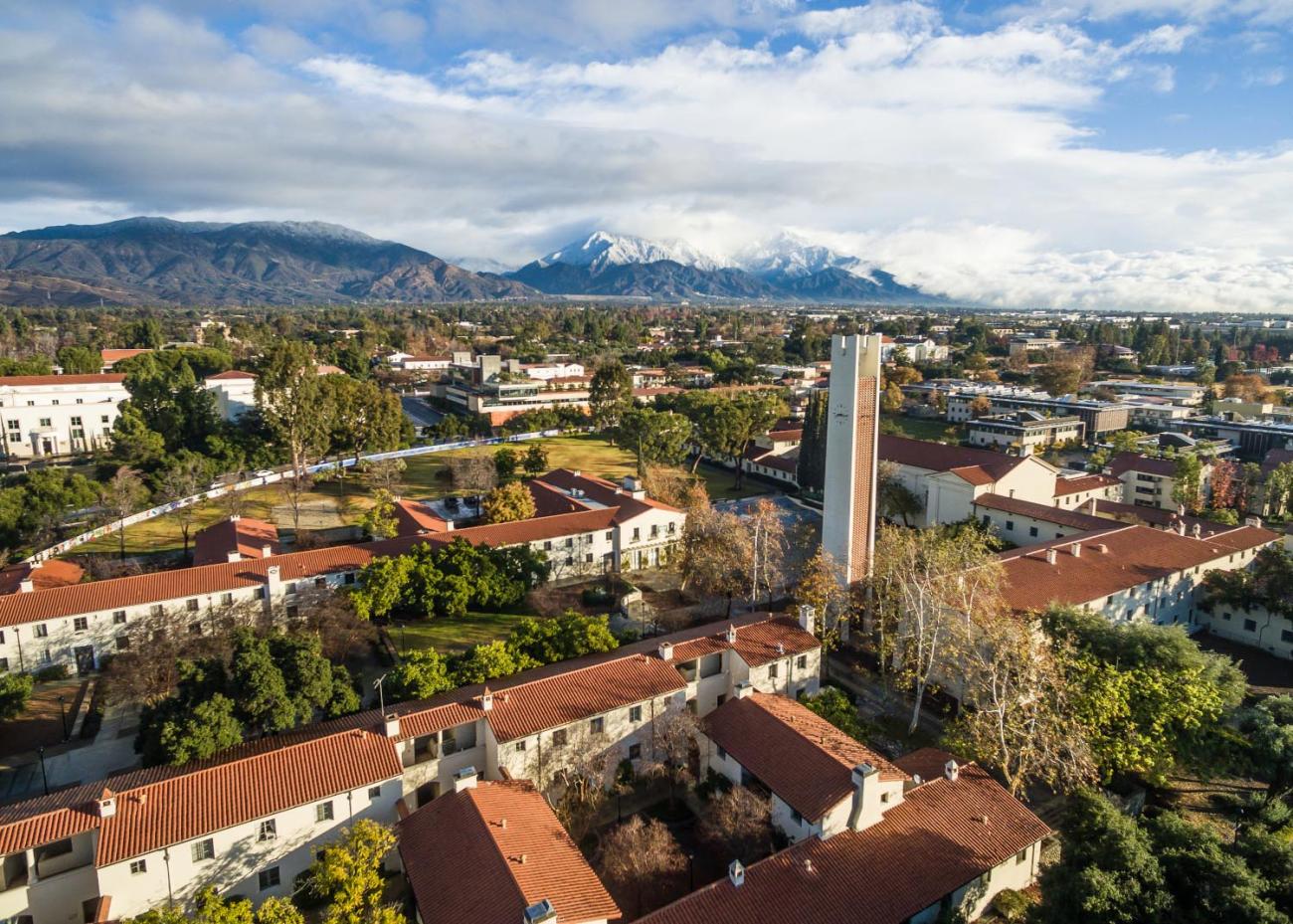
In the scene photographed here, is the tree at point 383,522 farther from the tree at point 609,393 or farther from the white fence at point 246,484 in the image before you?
the tree at point 609,393

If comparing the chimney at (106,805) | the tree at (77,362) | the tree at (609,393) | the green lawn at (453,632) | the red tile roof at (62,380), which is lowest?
the green lawn at (453,632)

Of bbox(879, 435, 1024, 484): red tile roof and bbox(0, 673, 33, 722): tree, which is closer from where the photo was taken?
bbox(0, 673, 33, 722): tree

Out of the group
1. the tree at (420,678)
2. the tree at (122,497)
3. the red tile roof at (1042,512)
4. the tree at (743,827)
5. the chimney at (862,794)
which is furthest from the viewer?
the tree at (122,497)

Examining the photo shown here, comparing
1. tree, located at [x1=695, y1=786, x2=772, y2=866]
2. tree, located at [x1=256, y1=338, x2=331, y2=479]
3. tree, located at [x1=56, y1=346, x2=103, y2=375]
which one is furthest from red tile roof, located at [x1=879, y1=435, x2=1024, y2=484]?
tree, located at [x1=56, y1=346, x2=103, y2=375]

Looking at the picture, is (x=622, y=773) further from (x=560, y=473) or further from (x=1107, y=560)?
(x=560, y=473)

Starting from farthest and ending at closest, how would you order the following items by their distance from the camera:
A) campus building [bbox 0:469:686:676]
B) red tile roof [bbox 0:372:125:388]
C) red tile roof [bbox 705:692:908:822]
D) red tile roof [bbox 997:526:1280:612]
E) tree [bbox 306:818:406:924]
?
1. red tile roof [bbox 0:372:125:388]
2. red tile roof [bbox 997:526:1280:612]
3. campus building [bbox 0:469:686:676]
4. red tile roof [bbox 705:692:908:822]
5. tree [bbox 306:818:406:924]

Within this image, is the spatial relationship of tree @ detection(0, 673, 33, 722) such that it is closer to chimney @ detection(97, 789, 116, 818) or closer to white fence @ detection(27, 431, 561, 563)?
chimney @ detection(97, 789, 116, 818)

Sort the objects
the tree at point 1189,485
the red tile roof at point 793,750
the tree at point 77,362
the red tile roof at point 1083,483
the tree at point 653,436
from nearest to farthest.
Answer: the red tile roof at point 793,750 → the tree at point 1189,485 → the red tile roof at point 1083,483 → the tree at point 653,436 → the tree at point 77,362

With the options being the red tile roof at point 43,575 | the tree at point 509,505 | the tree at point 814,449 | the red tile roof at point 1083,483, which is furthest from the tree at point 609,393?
the red tile roof at point 43,575
